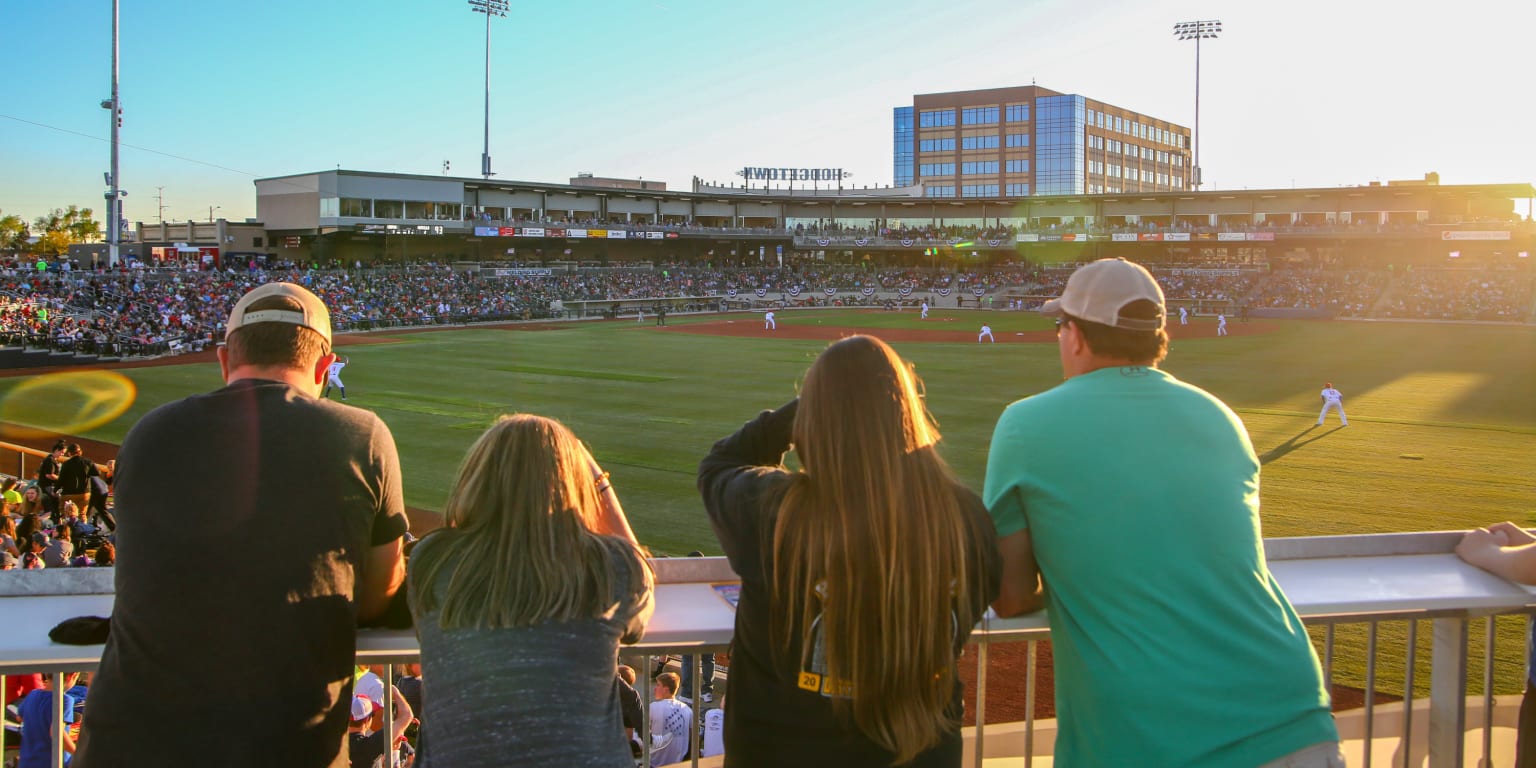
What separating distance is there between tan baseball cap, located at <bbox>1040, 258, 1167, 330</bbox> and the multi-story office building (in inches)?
4362

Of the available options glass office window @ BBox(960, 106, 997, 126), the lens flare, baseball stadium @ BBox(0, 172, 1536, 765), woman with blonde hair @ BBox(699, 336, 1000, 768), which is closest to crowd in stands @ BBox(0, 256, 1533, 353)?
baseball stadium @ BBox(0, 172, 1536, 765)

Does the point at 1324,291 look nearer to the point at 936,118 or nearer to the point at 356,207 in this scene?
the point at 936,118

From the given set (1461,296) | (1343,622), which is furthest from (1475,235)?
(1343,622)

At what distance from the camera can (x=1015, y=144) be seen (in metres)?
113

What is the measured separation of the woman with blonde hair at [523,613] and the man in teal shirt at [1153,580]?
107 cm

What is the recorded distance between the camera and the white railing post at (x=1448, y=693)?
354 cm

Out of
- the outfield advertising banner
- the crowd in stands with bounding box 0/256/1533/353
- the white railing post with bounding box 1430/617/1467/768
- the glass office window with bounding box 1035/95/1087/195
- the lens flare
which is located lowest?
the lens flare

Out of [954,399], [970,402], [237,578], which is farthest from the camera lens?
[954,399]

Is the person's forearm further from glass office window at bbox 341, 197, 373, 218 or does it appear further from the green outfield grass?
glass office window at bbox 341, 197, 373, 218

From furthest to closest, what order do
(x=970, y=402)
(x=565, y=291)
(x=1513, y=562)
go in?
(x=565, y=291) → (x=970, y=402) → (x=1513, y=562)

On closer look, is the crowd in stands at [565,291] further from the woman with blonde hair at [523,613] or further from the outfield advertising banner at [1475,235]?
the woman with blonde hair at [523,613]

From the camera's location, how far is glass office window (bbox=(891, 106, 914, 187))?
119 meters

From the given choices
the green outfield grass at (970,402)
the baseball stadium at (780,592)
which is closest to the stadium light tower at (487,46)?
the green outfield grass at (970,402)

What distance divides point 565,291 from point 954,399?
5126 cm
